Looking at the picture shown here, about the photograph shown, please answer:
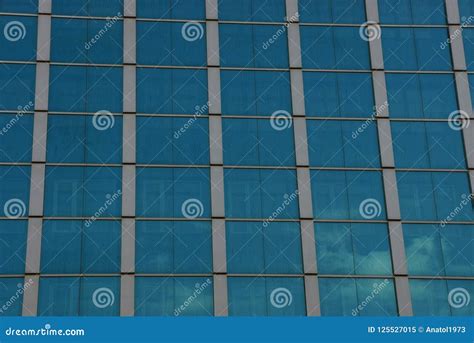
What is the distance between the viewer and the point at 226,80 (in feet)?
121

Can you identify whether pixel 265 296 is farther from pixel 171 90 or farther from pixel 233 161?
pixel 171 90

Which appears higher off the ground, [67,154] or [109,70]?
[109,70]

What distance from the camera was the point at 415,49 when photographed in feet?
125

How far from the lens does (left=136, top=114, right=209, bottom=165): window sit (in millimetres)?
35719

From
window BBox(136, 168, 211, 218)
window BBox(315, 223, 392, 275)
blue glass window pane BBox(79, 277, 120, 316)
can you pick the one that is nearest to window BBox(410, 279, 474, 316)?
window BBox(315, 223, 392, 275)

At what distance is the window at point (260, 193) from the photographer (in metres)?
35.3

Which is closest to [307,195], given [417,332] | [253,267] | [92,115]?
[253,267]

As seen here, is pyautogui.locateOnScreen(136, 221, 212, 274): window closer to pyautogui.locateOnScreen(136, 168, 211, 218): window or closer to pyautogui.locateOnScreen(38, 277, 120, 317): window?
pyautogui.locateOnScreen(136, 168, 211, 218): window

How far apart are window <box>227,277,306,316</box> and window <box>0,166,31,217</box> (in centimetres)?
785

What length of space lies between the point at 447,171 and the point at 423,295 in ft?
16.1

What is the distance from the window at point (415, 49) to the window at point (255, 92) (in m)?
4.31

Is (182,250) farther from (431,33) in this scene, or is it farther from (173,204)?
(431,33)

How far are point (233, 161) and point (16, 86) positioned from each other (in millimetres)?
8584

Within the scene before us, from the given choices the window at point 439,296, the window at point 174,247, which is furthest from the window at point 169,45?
the window at point 439,296
